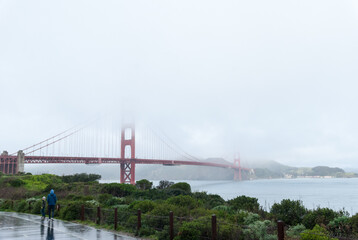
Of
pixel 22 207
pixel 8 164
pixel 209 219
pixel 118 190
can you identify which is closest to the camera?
pixel 209 219

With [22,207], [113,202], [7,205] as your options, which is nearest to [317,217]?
[113,202]

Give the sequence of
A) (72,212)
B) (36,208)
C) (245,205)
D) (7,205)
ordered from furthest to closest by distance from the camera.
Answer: (7,205), (36,208), (245,205), (72,212)

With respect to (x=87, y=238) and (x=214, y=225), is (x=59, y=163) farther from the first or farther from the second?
(x=214, y=225)

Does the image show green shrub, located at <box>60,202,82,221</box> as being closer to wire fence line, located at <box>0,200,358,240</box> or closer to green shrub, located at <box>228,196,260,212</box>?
wire fence line, located at <box>0,200,358,240</box>

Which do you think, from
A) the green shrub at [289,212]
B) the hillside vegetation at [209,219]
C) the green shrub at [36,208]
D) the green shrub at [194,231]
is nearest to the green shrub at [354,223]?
the hillside vegetation at [209,219]

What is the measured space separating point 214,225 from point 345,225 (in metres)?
6.32

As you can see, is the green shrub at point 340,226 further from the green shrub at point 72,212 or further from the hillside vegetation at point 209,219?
the green shrub at point 72,212

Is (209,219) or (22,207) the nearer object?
(209,219)

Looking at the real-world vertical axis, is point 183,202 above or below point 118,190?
above

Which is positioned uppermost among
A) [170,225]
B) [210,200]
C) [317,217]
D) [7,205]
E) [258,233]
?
[170,225]

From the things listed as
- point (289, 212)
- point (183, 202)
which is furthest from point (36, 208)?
point (289, 212)

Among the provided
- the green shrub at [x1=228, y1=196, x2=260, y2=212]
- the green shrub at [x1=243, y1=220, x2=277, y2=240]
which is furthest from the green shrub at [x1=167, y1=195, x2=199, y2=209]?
the green shrub at [x1=243, y1=220, x2=277, y2=240]

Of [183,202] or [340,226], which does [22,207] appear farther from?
[340,226]

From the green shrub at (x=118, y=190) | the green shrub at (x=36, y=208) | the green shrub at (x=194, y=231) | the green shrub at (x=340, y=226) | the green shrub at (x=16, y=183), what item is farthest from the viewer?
the green shrub at (x=16, y=183)
